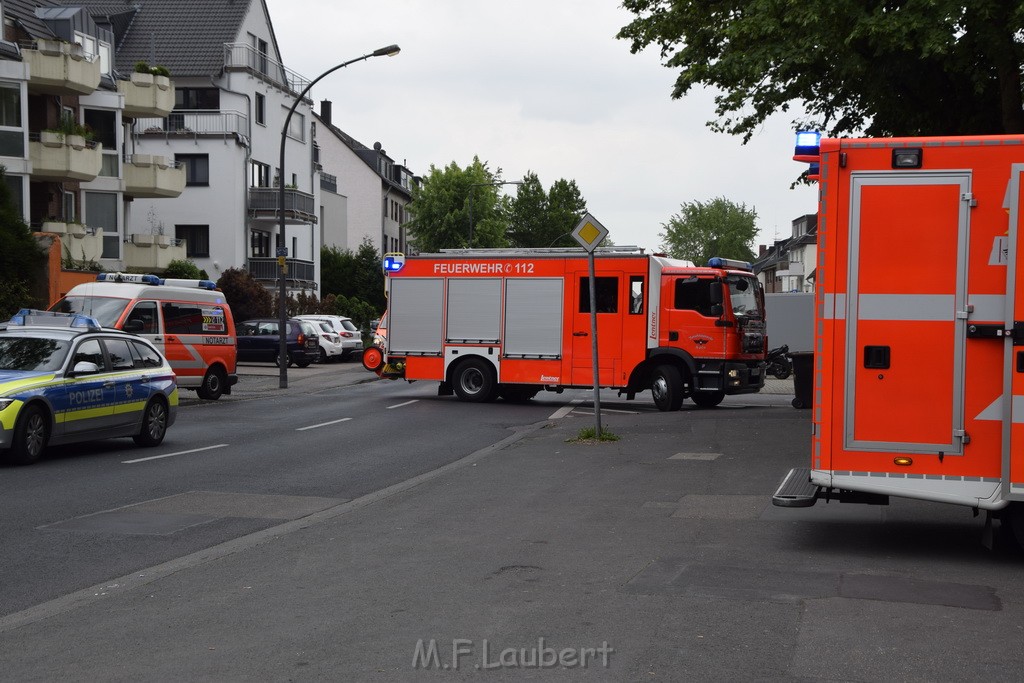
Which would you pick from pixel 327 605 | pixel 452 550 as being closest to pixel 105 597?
pixel 327 605

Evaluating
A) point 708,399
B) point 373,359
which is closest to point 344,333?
point 373,359

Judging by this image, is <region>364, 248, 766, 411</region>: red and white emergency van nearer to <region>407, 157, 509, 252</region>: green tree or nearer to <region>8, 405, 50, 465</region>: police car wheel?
<region>8, 405, 50, 465</region>: police car wheel

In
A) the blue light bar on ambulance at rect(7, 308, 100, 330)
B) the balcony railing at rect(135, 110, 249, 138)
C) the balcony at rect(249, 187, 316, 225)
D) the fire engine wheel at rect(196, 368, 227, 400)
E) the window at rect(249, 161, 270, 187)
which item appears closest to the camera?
the blue light bar on ambulance at rect(7, 308, 100, 330)

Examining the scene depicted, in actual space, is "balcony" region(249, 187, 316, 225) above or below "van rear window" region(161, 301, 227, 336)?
above

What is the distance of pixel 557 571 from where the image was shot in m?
7.82

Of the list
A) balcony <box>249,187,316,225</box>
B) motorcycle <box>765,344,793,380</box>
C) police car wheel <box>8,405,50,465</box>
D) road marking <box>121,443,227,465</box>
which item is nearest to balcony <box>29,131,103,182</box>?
balcony <box>249,187,316,225</box>

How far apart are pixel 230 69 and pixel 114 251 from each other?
15524mm

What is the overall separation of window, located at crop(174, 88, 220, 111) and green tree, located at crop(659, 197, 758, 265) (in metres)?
73.5

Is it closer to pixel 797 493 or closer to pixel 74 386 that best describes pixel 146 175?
pixel 74 386

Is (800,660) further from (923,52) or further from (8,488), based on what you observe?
(923,52)

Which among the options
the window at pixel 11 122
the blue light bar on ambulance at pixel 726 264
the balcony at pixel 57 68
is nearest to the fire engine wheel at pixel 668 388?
the blue light bar on ambulance at pixel 726 264

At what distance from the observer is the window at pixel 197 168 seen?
2093 inches

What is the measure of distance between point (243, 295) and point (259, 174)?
1016 cm

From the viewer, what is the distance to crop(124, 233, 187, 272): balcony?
4256 cm
